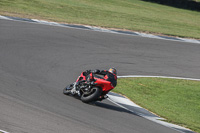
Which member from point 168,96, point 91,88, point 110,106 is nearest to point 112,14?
point 168,96

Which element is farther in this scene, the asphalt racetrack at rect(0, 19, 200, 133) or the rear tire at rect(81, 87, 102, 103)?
the rear tire at rect(81, 87, 102, 103)

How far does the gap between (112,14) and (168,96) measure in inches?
578

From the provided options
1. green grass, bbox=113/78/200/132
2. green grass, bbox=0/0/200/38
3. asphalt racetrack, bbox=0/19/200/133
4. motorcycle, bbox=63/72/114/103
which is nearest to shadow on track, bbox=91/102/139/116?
asphalt racetrack, bbox=0/19/200/133

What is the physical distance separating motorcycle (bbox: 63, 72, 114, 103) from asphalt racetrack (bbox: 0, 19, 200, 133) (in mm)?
228

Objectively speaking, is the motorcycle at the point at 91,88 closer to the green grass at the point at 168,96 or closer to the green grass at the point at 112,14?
the green grass at the point at 168,96

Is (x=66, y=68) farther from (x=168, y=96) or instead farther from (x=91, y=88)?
(x=91, y=88)

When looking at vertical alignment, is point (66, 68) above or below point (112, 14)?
below

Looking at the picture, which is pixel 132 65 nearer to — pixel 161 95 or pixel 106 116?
pixel 161 95

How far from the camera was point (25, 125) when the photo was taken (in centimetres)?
690

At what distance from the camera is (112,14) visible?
26.6 m

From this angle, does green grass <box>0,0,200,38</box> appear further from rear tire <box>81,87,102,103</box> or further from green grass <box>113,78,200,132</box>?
rear tire <box>81,87,102,103</box>

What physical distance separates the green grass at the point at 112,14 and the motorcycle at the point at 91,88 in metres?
11.6

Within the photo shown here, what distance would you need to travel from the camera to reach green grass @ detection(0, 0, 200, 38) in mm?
22422

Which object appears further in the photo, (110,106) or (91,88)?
(110,106)
